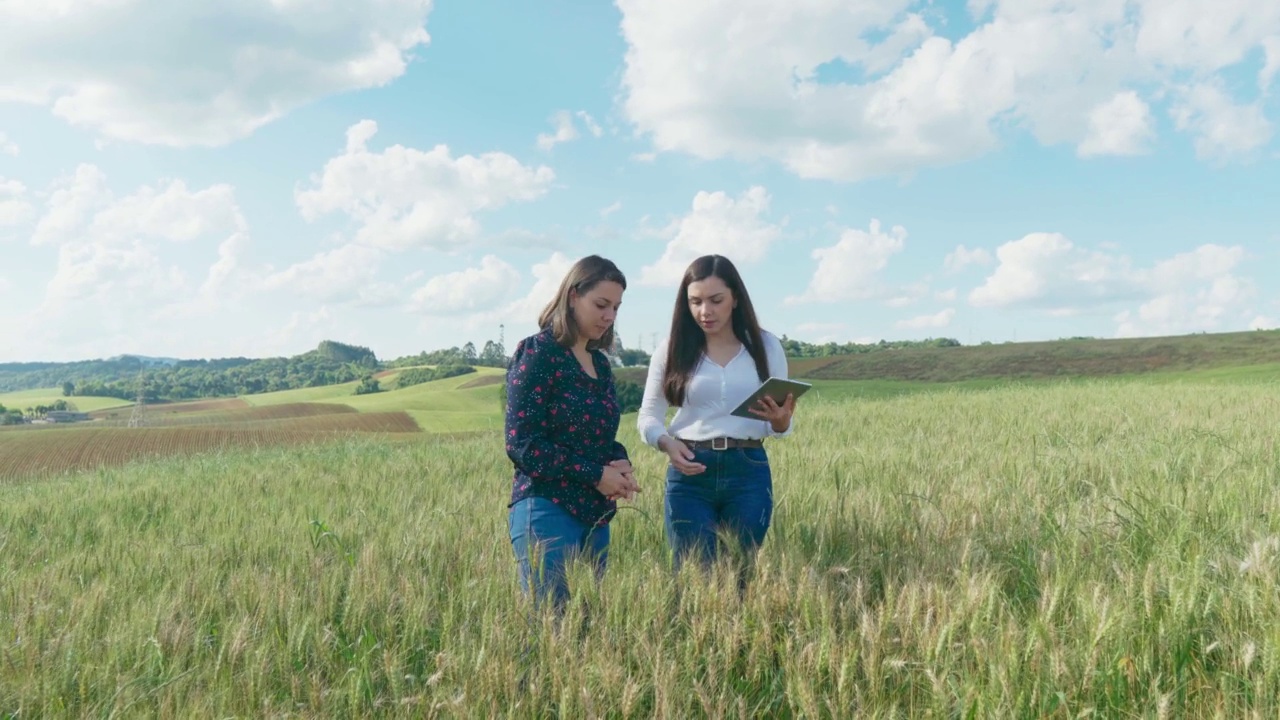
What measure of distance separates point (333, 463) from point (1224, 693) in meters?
9.87

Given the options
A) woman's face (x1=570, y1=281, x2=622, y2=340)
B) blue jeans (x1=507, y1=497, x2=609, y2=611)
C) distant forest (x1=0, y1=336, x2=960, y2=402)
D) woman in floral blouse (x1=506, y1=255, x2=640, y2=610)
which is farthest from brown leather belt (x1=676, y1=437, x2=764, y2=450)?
distant forest (x1=0, y1=336, x2=960, y2=402)

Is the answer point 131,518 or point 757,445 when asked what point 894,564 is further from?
point 131,518

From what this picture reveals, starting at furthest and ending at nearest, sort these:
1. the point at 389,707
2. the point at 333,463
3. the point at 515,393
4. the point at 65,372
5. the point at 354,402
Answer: the point at 65,372, the point at 354,402, the point at 333,463, the point at 515,393, the point at 389,707

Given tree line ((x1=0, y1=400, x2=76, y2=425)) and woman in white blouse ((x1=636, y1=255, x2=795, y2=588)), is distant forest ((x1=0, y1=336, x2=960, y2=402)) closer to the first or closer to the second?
tree line ((x1=0, y1=400, x2=76, y2=425))

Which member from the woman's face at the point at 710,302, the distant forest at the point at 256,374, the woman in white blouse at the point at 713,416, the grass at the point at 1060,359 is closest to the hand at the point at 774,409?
the woman in white blouse at the point at 713,416

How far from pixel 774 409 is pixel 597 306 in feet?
3.05

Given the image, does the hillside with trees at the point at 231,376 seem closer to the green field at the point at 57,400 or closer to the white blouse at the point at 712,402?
the green field at the point at 57,400

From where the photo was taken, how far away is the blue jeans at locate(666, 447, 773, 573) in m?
3.57

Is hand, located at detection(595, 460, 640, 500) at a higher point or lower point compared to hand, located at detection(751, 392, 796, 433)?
lower

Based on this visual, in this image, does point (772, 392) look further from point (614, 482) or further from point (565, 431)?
point (565, 431)

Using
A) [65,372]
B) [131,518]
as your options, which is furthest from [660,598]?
[65,372]

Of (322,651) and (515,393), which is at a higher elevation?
(515,393)

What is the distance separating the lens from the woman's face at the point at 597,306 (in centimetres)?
316

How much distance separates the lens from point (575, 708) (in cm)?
213
